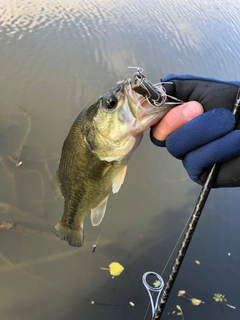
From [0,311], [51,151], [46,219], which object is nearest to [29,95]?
[51,151]

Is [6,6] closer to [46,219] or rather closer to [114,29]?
[114,29]

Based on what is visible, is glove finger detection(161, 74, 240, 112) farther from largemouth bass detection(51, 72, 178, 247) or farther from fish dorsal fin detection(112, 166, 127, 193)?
fish dorsal fin detection(112, 166, 127, 193)

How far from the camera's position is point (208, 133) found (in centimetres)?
144

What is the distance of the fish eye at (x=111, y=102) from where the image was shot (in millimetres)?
1607

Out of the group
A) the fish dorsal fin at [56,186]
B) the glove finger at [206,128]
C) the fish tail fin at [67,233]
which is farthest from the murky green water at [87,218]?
the glove finger at [206,128]

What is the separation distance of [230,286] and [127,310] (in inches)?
47.9

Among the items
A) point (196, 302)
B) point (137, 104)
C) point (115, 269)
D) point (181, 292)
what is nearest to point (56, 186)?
point (137, 104)

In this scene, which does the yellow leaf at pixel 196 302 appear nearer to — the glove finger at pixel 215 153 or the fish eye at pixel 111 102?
the glove finger at pixel 215 153

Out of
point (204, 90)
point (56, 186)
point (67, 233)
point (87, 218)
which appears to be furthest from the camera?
point (87, 218)

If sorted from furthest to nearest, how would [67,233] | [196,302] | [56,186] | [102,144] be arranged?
1. [196,302]
2. [67,233]
3. [56,186]
4. [102,144]

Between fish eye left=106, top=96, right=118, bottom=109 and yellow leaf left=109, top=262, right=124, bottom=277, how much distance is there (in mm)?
2226

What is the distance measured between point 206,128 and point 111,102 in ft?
1.71

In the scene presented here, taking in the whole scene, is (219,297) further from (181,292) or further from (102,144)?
(102,144)

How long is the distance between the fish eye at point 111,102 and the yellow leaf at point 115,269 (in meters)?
2.23
